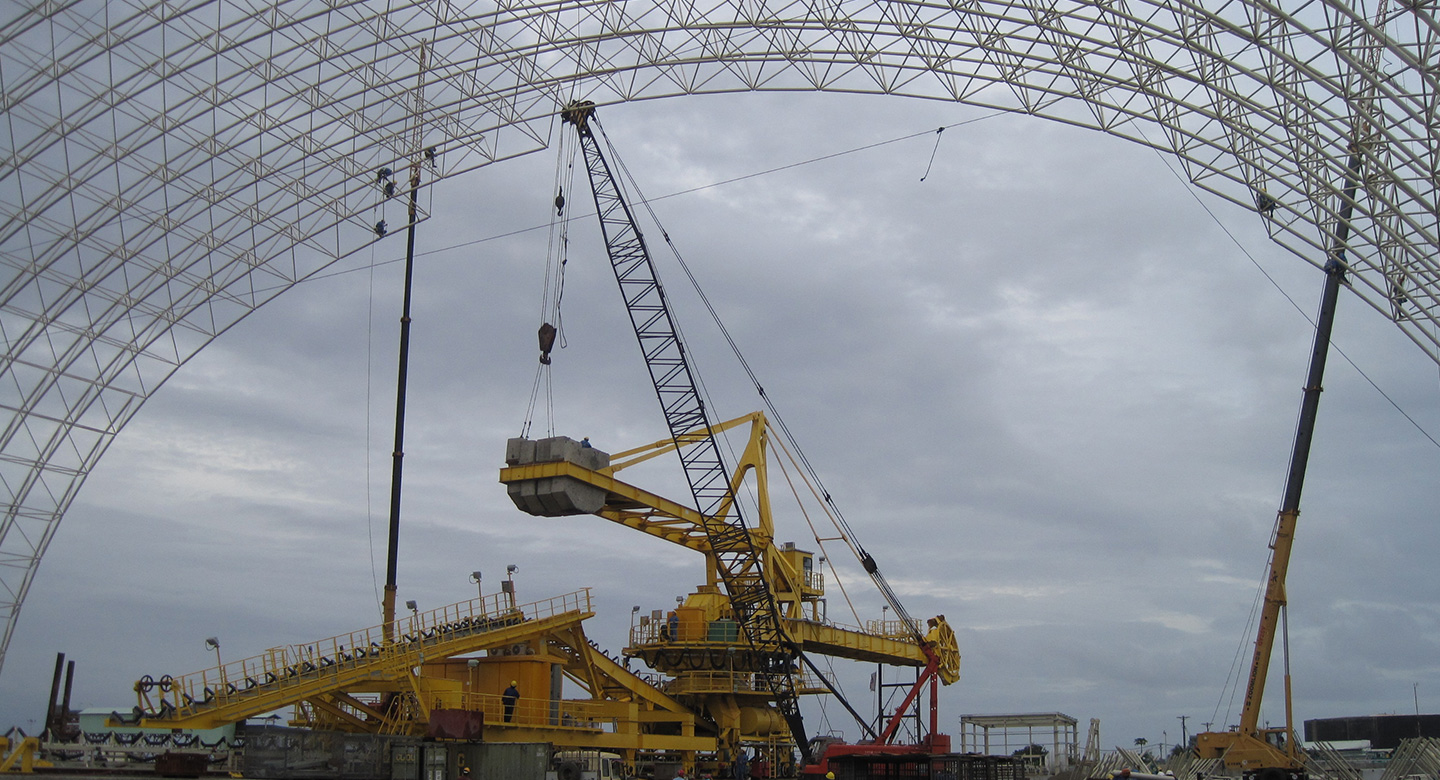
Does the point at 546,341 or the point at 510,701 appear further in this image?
the point at 546,341

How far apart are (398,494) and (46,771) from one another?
16158 millimetres

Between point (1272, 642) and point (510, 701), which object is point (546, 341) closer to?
point (510, 701)

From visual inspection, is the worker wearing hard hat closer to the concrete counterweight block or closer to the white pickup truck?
the white pickup truck

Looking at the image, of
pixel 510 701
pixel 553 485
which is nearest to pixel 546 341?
pixel 553 485

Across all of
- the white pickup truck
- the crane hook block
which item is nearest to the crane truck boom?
the white pickup truck

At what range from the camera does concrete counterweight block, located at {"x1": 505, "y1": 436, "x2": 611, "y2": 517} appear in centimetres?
3925

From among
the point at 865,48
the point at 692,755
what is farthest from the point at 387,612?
the point at 865,48

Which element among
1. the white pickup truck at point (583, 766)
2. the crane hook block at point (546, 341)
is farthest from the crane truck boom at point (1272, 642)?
the crane hook block at point (546, 341)

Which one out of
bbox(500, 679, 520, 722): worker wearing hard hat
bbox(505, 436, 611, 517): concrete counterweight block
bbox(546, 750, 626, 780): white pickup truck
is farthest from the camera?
bbox(505, 436, 611, 517): concrete counterweight block

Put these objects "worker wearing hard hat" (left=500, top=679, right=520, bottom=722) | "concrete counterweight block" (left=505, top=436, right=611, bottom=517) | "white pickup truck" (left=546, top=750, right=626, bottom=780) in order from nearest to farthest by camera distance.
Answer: "white pickup truck" (left=546, top=750, right=626, bottom=780)
"worker wearing hard hat" (left=500, top=679, right=520, bottom=722)
"concrete counterweight block" (left=505, top=436, right=611, bottom=517)

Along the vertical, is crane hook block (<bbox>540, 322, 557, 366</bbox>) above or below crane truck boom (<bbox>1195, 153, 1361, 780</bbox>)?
above

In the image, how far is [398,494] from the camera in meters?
40.6

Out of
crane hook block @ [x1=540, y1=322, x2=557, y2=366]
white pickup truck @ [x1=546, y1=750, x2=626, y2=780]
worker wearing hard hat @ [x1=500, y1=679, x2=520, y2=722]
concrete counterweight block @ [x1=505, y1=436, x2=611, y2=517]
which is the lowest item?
white pickup truck @ [x1=546, y1=750, x2=626, y2=780]

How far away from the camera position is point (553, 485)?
39156 mm
